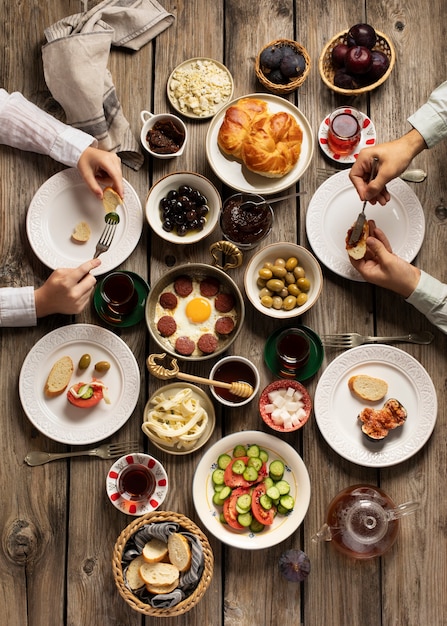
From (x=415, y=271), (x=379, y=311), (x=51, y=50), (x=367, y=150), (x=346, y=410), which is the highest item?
(x=51, y=50)

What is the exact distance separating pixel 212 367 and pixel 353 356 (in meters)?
0.63

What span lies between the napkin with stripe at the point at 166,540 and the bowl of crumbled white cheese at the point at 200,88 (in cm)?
182

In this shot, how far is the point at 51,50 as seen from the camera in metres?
2.90

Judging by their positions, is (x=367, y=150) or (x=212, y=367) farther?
(x=212, y=367)

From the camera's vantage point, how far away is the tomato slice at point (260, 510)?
2.84 m

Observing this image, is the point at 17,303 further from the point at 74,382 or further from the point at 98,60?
the point at 98,60

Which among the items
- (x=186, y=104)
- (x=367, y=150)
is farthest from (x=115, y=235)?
(x=367, y=150)

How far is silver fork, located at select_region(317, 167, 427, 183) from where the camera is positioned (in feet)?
9.91

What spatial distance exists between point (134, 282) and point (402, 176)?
131 cm

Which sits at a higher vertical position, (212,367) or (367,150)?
(367,150)

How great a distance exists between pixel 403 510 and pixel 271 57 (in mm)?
2076

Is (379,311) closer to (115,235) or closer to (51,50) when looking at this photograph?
(115,235)

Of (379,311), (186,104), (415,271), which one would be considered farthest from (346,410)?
(186,104)

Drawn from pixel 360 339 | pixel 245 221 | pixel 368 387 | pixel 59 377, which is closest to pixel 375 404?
pixel 368 387
